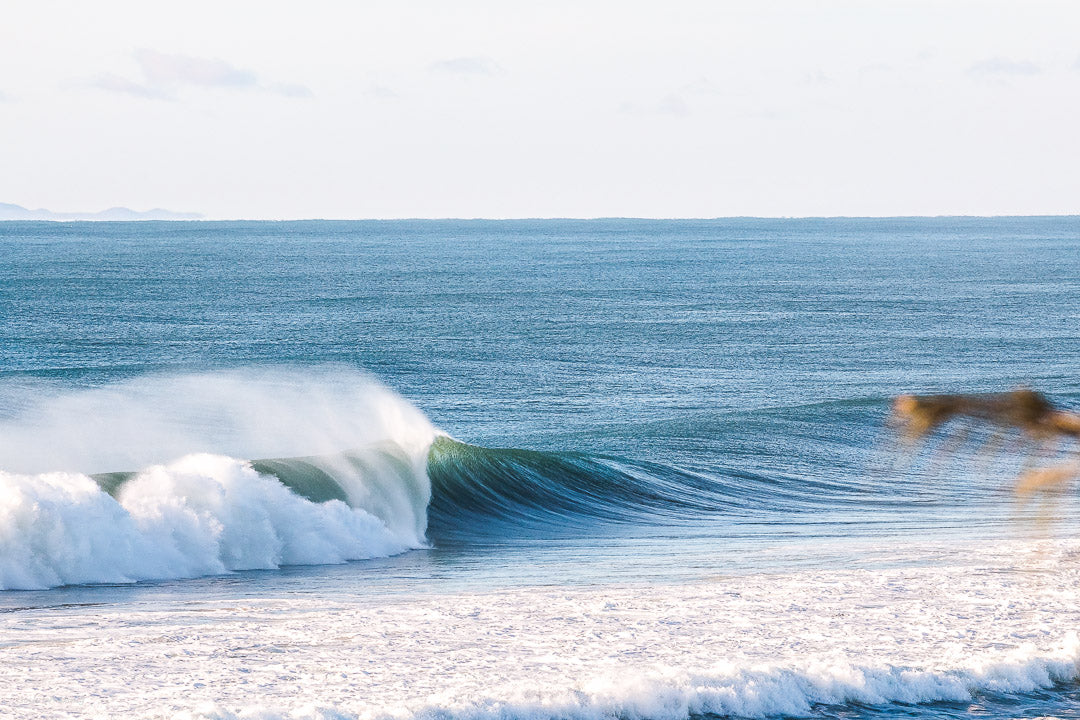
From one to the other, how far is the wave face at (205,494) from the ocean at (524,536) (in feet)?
0.17

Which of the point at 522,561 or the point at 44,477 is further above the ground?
the point at 44,477

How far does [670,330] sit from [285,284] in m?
42.2

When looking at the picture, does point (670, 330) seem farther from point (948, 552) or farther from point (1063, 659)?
point (1063, 659)

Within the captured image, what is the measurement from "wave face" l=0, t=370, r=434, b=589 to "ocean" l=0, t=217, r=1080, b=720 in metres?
0.05

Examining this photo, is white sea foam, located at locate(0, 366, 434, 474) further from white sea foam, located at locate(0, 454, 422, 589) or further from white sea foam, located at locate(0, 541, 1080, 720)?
white sea foam, located at locate(0, 541, 1080, 720)

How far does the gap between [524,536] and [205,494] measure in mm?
5045

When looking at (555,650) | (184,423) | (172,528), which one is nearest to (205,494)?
(172,528)

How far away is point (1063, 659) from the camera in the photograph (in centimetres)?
1057

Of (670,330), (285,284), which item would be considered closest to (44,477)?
(670,330)

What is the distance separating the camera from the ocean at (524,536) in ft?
32.1

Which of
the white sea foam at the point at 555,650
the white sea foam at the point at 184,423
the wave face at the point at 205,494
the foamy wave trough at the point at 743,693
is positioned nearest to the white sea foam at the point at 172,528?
the wave face at the point at 205,494

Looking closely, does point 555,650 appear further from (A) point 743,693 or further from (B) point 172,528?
(B) point 172,528

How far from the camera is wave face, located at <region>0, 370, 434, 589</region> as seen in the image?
14.6 meters

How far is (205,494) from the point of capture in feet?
54.1
